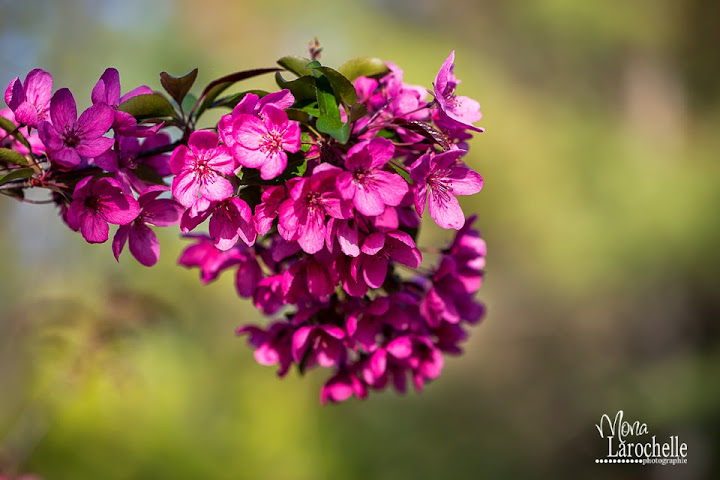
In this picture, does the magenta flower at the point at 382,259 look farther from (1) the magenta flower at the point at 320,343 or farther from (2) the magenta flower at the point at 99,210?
(2) the magenta flower at the point at 99,210

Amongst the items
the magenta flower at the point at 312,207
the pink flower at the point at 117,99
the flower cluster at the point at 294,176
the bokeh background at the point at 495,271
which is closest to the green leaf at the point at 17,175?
the flower cluster at the point at 294,176

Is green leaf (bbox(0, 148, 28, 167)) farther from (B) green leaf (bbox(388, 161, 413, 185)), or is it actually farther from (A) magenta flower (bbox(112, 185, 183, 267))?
(B) green leaf (bbox(388, 161, 413, 185))

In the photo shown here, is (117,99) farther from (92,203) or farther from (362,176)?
(362,176)

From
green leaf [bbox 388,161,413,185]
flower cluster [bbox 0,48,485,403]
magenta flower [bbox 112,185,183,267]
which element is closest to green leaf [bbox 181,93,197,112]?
flower cluster [bbox 0,48,485,403]

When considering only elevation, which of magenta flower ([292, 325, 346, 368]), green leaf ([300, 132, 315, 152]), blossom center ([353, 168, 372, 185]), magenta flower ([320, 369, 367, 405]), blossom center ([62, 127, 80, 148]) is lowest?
magenta flower ([320, 369, 367, 405])

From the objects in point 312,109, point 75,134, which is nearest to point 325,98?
point 312,109

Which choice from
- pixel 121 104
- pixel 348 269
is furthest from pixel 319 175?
pixel 121 104

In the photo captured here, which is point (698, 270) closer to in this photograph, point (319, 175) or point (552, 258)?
point (552, 258)
